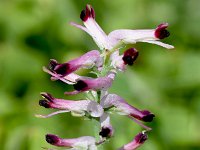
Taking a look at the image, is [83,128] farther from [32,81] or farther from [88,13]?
[88,13]

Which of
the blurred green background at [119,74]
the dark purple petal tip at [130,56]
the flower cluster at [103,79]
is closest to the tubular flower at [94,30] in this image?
the flower cluster at [103,79]

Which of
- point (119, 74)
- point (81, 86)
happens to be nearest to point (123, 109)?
point (81, 86)

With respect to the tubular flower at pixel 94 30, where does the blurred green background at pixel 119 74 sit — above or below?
above

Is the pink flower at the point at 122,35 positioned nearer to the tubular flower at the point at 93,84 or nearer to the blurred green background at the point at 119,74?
the tubular flower at the point at 93,84

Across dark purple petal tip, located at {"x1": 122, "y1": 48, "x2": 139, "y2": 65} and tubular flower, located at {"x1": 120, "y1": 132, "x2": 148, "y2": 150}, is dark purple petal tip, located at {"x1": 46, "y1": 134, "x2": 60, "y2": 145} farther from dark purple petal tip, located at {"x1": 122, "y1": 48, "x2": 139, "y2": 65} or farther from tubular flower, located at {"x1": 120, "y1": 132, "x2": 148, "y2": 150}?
dark purple petal tip, located at {"x1": 122, "y1": 48, "x2": 139, "y2": 65}

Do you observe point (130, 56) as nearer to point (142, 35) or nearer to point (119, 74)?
point (142, 35)
